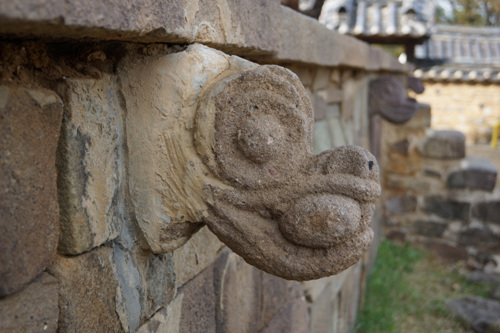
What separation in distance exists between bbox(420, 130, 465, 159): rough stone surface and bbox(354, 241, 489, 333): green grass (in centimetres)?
107

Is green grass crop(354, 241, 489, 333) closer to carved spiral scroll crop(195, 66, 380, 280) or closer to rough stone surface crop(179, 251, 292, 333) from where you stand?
rough stone surface crop(179, 251, 292, 333)

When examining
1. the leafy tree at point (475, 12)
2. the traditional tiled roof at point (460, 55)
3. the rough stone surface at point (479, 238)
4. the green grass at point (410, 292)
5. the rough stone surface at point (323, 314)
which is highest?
the leafy tree at point (475, 12)

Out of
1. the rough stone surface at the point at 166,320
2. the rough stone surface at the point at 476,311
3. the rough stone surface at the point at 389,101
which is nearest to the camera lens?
the rough stone surface at the point at 166,320

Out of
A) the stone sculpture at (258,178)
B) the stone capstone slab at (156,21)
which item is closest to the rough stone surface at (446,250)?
the stone capstone slab at (156,21)

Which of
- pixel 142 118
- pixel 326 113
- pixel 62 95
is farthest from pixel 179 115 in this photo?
pixel 326 113

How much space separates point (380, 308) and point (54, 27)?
12.4 feet

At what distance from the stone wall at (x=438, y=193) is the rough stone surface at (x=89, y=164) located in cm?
448

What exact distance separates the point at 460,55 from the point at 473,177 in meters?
6.21

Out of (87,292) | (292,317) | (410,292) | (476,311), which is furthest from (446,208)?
(87,292)

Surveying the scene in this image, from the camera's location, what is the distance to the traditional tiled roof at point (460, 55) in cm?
953

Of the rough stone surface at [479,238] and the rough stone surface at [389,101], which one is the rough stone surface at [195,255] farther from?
the rough stone surface at [479,238]

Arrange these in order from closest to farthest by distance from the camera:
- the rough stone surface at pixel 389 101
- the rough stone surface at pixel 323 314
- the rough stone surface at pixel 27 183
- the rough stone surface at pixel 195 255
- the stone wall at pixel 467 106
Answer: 1. the rough stone surface at pixel 27 183
2. the rough stone surface at pixel 195 255
3. the rough stone surface at pixel 323 314
4. the rough stone surface at pixel 389 101
5. the stone wall at pixel 467 106

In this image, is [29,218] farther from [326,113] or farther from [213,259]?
[326,113]

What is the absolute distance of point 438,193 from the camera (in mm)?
5039
